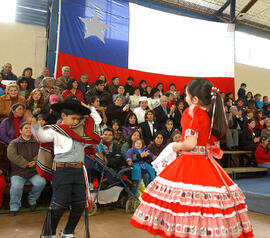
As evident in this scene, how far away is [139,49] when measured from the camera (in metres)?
8.95

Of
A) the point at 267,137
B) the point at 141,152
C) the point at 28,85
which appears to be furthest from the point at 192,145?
the point at 267,137

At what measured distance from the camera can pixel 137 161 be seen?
458cm

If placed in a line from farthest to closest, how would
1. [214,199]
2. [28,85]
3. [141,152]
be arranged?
[28,85] < [141,152] < [214,199]

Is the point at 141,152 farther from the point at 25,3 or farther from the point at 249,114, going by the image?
the point at 25,3

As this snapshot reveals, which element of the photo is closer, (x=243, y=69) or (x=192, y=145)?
(x=192, y=145)

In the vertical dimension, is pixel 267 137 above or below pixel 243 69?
below

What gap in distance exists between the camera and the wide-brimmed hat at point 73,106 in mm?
2633

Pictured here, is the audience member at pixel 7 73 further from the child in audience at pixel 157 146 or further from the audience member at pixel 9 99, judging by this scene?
the child in audience at pixel 157 146

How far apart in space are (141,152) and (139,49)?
510cm

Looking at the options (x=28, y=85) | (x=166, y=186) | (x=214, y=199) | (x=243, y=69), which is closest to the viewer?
(x=214, y=199)

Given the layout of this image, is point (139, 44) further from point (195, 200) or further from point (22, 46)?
point (195, 200)

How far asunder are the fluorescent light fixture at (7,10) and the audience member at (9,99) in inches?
156

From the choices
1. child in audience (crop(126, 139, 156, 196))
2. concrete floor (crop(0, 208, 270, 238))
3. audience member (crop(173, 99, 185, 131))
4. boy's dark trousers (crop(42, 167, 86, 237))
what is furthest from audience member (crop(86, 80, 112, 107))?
boy's dark trousers (crop(42, 167, 86, 237))

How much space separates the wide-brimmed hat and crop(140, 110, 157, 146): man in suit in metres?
3.33
